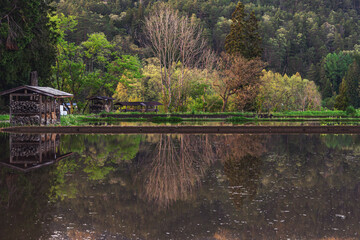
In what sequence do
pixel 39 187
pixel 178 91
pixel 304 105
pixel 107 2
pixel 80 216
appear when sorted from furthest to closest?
pixel 107 2 → pixel 304 105 → pixel 178 91 → pixel 39 187 → pixel 80 216

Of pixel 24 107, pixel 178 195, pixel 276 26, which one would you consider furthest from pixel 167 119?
pixel 276 26

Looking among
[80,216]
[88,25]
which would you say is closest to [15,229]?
[80,216]

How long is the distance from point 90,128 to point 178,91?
28.3 meters

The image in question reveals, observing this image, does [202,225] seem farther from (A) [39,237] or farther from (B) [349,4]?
(B) [349,4]

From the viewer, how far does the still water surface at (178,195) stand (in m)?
7.70

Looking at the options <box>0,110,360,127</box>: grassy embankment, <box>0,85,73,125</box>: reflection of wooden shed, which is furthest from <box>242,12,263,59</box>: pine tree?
<box>0,85,73,125</box>: reflection of wooden shed

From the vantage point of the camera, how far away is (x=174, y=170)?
14.2m

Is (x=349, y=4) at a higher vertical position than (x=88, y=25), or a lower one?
higher

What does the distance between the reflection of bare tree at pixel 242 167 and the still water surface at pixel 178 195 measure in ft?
0.11

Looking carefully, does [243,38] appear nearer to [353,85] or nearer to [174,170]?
[174,170]

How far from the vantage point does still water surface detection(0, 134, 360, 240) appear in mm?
7703

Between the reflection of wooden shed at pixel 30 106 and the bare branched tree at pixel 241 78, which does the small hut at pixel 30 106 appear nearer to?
the reflection of wooden shed at pixel 30 106

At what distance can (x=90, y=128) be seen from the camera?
31.9 metres

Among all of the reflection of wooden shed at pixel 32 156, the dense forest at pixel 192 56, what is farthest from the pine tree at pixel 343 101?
the reflection of wooden shed at pixel 32 156
